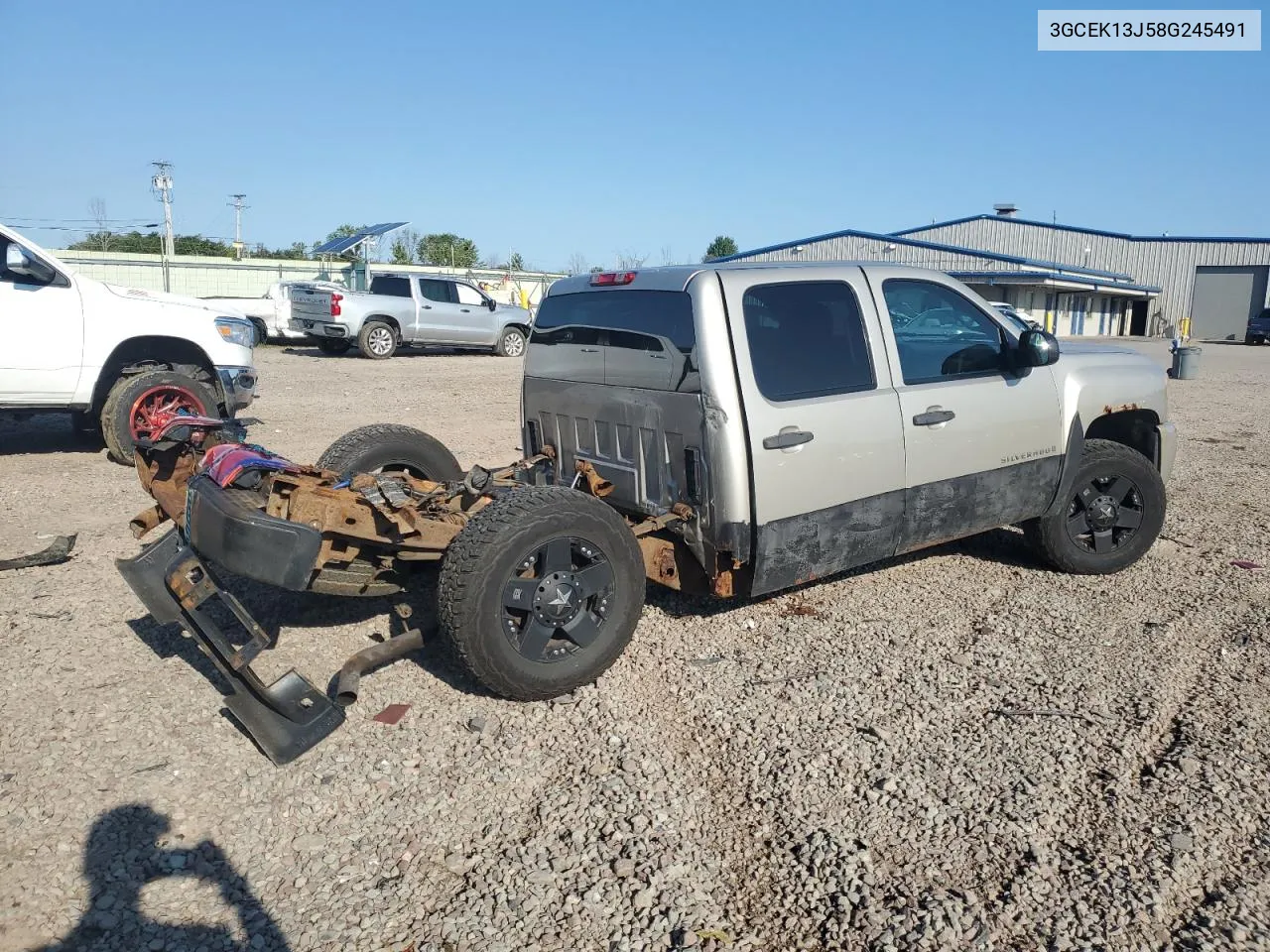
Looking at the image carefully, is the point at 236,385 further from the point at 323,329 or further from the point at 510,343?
the point at 510,343

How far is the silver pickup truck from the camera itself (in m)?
20.5

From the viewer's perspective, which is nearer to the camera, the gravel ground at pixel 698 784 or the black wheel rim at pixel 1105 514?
the gravel ground at pixel 698 784

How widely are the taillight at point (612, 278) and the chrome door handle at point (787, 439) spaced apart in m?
1.11

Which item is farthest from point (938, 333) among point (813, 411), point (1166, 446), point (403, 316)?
point (403, 316)

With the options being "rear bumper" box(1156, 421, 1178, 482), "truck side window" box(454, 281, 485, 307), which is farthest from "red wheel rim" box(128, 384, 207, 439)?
"truck side window" box(454, 281, 485, 307)

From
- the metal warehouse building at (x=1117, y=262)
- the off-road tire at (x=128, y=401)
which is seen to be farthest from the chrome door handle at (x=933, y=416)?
the metal warehouse building at (x=1117, y=262)

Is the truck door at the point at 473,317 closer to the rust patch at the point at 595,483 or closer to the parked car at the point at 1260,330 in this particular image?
the rust patch at the point at 595,483

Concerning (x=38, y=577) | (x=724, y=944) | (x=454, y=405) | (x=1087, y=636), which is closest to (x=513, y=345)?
(x=454, y=405)

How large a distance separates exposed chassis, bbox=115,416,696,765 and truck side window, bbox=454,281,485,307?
724 inches

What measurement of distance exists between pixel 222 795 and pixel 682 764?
1.66 m

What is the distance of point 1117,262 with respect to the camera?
5544cm

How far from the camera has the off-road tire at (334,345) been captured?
20938mm

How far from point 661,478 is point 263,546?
1.82 m

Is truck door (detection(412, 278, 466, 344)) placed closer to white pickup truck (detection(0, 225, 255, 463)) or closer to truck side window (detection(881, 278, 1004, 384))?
white pickup truck (detection(0, 225, 255, 463))
